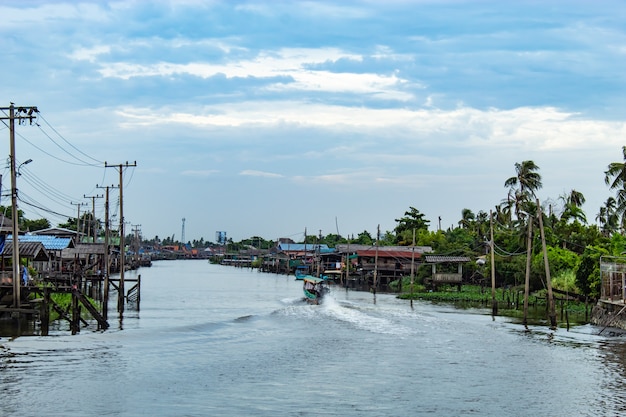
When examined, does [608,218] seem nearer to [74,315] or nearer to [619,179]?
[619,179]

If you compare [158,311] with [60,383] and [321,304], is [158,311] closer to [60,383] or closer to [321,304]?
[321,304]

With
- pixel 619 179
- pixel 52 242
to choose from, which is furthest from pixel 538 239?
pixel 52 242

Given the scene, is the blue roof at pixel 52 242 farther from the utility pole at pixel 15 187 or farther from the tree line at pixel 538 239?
the utility pole at pixel 15 187

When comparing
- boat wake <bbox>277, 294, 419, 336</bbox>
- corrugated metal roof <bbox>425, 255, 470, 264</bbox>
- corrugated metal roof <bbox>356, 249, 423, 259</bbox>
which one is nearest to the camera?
boat wake <bbox>277, 294, 419, 336</bbox>

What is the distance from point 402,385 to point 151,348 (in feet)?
40.1

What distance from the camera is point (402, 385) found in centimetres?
2253

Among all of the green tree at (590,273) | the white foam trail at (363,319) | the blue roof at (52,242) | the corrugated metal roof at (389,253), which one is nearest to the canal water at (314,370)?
the white foam trail at (363,319)

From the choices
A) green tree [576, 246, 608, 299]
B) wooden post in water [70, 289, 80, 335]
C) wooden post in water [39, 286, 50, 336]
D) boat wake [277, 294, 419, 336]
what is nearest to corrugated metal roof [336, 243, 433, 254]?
boat wake [277, 294, 419, 336]

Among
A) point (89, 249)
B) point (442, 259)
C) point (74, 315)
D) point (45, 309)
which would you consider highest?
point (89, 249)

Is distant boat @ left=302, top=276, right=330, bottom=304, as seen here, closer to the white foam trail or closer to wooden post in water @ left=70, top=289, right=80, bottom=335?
the white foam trail

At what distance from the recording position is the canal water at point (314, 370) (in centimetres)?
1950

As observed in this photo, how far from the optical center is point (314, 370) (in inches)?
982

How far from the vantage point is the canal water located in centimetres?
1950

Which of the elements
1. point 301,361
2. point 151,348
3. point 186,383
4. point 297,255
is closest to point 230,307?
point 151,348
